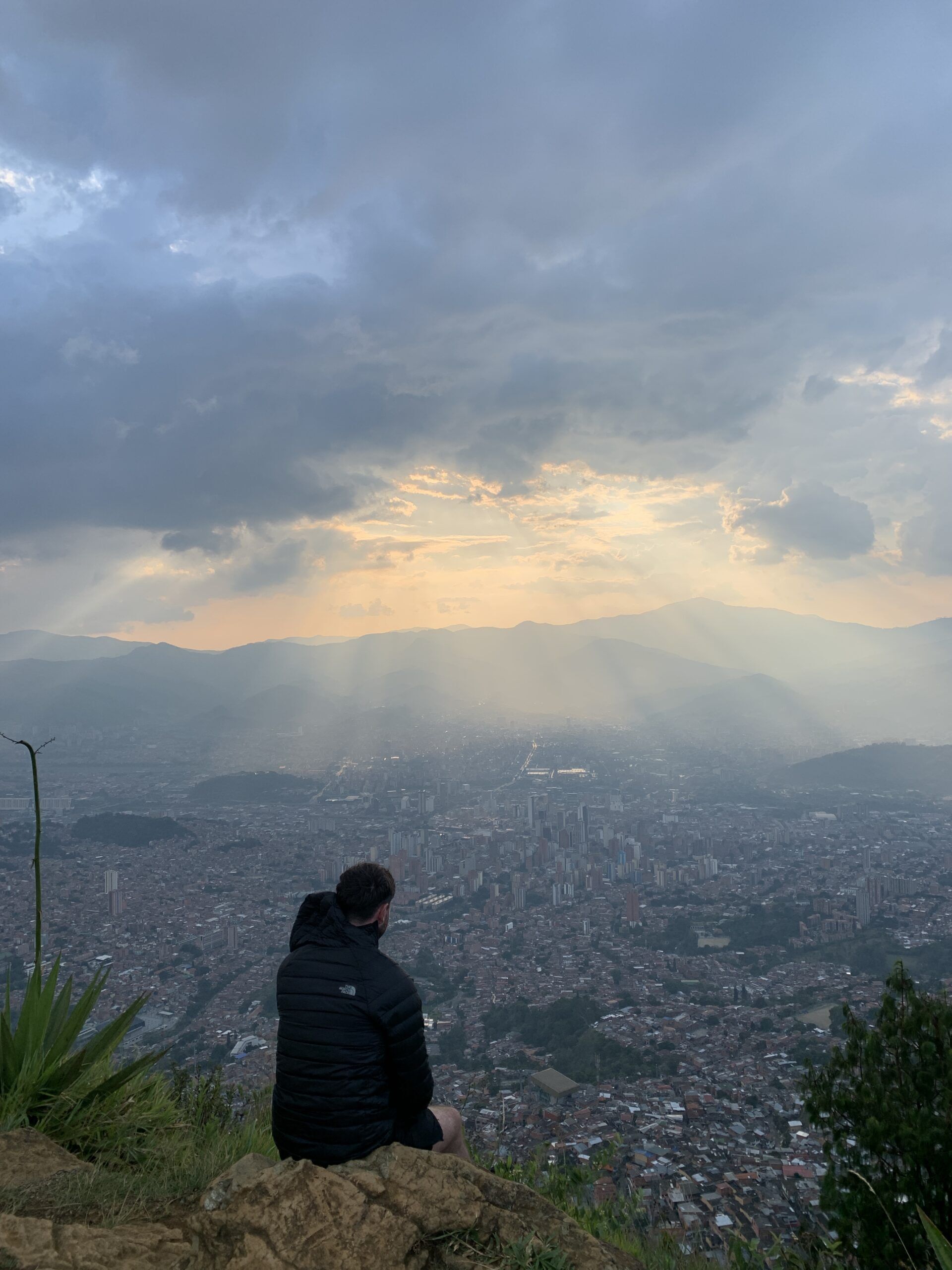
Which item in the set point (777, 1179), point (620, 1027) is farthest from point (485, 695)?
point (777, 1179)

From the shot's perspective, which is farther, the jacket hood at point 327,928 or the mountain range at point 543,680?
the mountain range at point 543,680

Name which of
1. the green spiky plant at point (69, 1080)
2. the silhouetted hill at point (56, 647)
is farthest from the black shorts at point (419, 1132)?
the silhouetted hill at point (56, 647)

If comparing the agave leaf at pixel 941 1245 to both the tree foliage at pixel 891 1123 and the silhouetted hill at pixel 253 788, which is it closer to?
the tree foliage at pixel 891 1123

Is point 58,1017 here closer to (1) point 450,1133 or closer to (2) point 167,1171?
(2) point 167,1171

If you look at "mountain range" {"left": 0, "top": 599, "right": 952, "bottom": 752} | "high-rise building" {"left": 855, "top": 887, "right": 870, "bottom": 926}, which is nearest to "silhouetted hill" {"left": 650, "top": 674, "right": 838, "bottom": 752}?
"mountain range" {"left": 0, "top": 599, "right": 952, "bottom": 752}

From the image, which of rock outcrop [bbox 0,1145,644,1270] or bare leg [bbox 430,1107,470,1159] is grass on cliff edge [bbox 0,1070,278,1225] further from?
bare leg [bbox 430,1107,470,1159]

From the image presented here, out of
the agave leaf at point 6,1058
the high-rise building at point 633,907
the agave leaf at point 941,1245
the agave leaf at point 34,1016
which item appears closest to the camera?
the agave leaf at point 941,1245

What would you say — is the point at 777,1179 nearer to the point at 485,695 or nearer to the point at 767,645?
the point at 485,695
